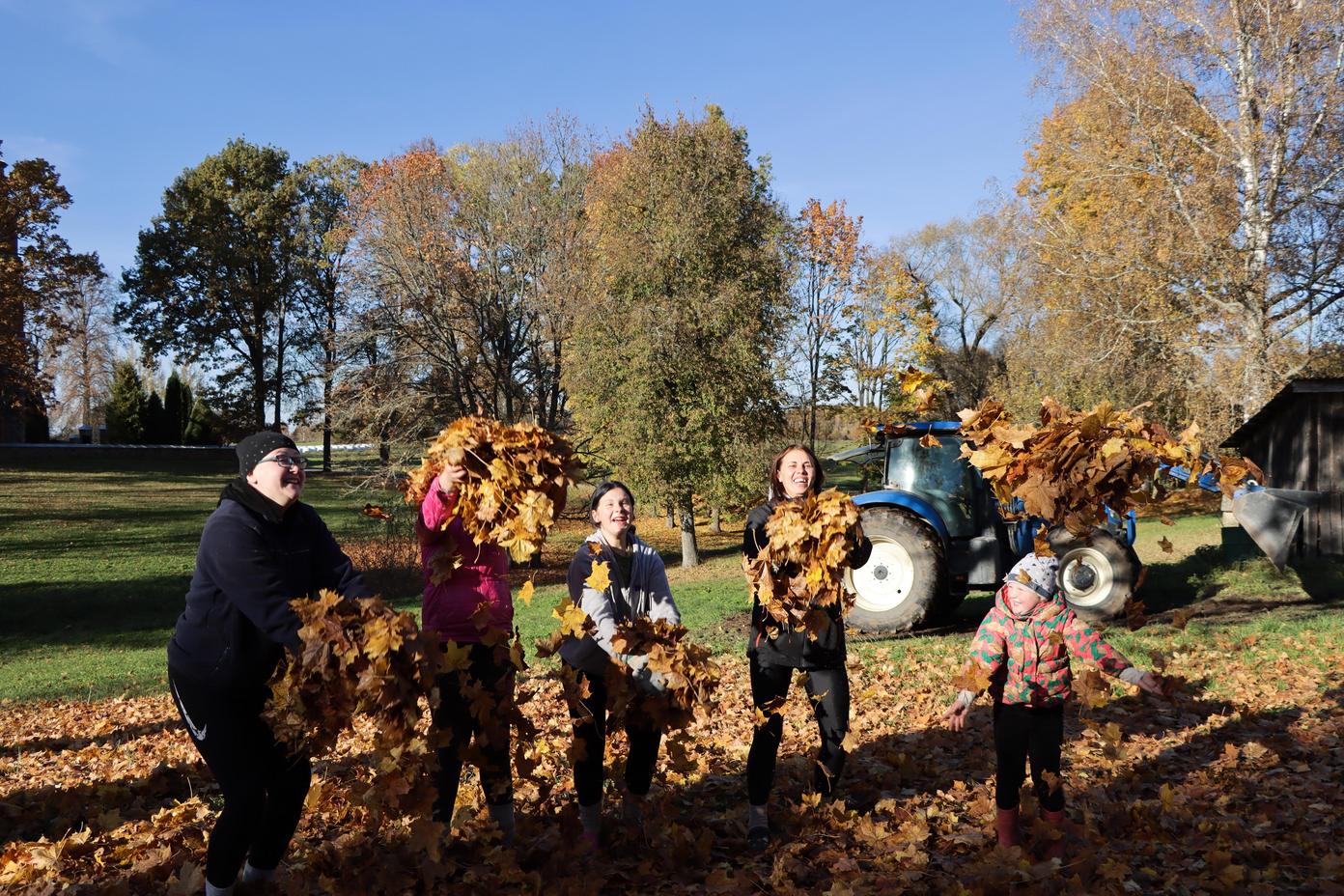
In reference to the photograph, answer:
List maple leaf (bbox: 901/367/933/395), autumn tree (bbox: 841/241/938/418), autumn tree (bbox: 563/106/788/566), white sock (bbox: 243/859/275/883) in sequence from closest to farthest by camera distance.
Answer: white sock (bbox: 243/859/275/883) < maple leaf (bbox: 901/367/933/395) < autumn tree (bbox: 563/106/788/566) < autumn tree (bbox: 841/241/938/418)

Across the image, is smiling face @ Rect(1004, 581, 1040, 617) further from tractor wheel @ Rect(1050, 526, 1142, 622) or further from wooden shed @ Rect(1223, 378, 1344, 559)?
wooden shed @ Rect(1223, 378, 1344, 559)

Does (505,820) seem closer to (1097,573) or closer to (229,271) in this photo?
(1097,573)

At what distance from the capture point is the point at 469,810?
4.75 metres

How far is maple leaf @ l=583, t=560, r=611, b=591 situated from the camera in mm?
4309

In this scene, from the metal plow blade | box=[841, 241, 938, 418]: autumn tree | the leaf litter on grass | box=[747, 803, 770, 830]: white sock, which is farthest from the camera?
box=[841, 241, 938, 418]: autumn tree

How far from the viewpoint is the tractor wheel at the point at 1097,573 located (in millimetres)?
10866

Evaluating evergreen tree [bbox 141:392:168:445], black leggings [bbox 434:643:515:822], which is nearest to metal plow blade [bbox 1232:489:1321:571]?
black leggings [bbox 434:643:515:822]

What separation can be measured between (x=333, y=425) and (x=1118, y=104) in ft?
64.1

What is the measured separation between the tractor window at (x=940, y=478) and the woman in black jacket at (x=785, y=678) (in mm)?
6456

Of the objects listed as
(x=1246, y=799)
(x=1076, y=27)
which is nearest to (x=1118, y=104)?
(x=1076, y=27)

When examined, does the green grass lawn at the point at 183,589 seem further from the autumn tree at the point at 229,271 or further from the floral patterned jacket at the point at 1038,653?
the autumn tree at the point at 229,271

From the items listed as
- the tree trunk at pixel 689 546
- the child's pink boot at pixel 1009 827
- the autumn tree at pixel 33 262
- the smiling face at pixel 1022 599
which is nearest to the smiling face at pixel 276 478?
the smiling face at pixel 1022 599

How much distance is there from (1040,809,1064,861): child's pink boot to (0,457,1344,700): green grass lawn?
4.86 meters

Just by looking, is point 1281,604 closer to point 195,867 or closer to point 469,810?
point 469,810
